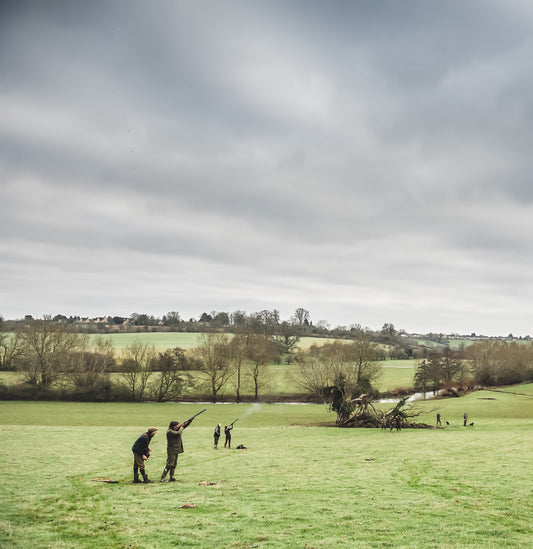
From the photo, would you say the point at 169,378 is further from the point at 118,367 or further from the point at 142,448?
the point at 142,448

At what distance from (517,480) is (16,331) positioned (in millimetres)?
92350

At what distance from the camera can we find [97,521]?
11.4m

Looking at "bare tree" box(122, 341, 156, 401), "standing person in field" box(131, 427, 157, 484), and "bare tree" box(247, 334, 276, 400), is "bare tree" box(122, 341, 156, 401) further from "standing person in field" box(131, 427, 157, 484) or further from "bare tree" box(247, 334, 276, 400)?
"standing person in field" box(131, 427, 157, 484)

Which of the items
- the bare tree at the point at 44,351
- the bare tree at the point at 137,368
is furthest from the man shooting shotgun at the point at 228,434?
the bare tree at the point at 44,351

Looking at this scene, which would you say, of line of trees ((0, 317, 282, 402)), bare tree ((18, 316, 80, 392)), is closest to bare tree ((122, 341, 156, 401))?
line of trees ((0, 317, 282, 402))

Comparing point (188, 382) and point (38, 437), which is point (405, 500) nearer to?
point (38, 437)

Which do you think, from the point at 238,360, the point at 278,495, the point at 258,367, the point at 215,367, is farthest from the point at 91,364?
the point at 278,495

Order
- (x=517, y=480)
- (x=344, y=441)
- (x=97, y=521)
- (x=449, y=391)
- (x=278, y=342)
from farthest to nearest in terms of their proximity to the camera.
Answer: (x=278, y=342), (x=449, y=391), (x=344, y=441), (x=517, y=480), (x=97, y=521)

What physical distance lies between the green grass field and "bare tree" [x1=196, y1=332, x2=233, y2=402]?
170 ft

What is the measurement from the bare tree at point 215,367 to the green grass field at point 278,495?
5194cm

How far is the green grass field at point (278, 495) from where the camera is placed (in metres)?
10.3

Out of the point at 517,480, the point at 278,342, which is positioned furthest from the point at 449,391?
the point at 517,480

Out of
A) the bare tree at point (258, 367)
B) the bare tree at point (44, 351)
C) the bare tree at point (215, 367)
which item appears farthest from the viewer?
the bare tree at point (258, 367)

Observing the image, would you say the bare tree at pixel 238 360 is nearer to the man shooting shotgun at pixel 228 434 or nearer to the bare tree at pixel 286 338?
the bare tree at pixel 286 338
